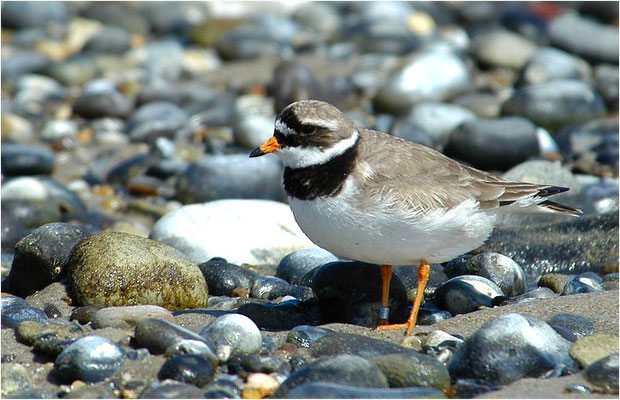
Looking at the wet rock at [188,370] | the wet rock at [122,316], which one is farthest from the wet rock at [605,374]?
the wet rock at [122,316]

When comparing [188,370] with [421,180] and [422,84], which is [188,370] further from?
[422,84]

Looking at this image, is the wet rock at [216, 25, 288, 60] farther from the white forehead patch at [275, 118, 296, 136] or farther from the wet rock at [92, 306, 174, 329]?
the wet rock at [92, 306, 174, 329]

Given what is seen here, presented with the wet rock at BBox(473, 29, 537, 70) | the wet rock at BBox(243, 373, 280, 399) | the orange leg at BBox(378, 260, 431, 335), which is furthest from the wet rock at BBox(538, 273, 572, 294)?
the wet rock at BBox(473, 29, 537, 70)

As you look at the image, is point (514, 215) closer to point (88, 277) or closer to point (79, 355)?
point (88, 277)

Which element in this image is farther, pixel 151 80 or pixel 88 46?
pixel 88 46

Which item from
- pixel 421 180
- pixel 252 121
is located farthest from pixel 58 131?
pixel 421 180

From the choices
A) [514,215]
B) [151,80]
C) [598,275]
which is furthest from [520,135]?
[151,80]
